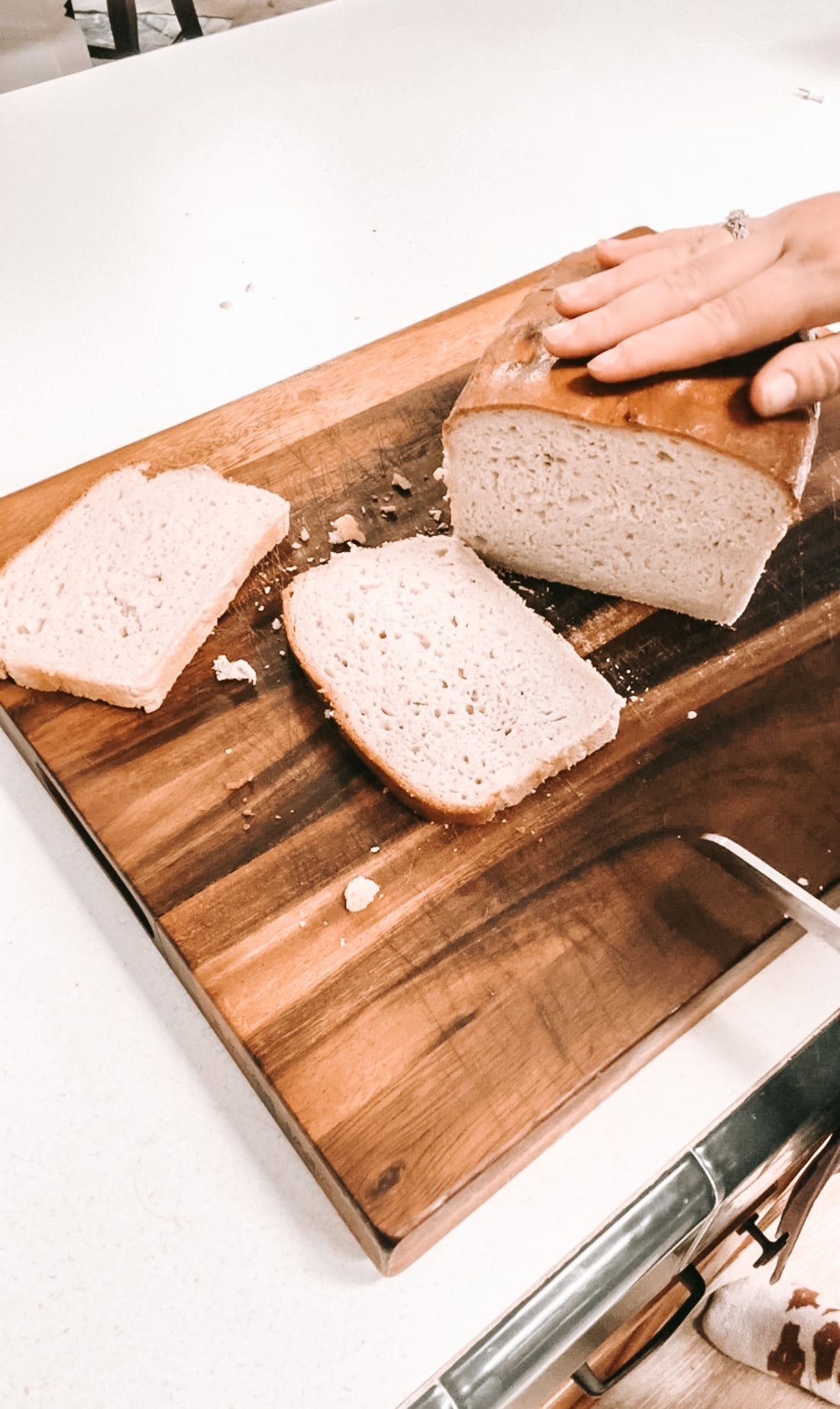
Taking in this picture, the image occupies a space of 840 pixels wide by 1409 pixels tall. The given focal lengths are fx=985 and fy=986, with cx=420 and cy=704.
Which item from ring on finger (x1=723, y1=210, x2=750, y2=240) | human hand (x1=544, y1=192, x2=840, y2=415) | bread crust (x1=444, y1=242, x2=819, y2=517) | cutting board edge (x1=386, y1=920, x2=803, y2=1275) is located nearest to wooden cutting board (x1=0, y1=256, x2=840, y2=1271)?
cutting board edge (x1=386, y1=920, x2=803, y2=1275)

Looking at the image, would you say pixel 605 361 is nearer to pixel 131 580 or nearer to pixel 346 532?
pixel 346 532

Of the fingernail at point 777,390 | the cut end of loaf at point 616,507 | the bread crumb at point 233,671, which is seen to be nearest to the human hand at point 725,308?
the fingernail at point 777,390

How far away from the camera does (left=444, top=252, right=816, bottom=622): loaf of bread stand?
1.66 meters

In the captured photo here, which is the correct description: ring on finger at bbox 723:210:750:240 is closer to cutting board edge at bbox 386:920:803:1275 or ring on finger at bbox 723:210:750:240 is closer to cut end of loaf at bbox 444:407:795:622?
cut end of loaf at bbox 444:407:795:622

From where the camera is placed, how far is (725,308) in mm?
1664

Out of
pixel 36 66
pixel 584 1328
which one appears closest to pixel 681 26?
pixel 36 66

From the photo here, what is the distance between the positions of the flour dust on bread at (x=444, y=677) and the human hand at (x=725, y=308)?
0.45 meters

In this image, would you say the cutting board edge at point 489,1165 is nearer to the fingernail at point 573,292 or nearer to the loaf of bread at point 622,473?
the loaf of bread at point 622,473

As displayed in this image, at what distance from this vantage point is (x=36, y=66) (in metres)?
3.49

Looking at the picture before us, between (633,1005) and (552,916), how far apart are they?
17cm

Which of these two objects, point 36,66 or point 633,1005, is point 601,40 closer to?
point 36,66

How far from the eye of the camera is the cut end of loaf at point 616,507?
1694 millimetres

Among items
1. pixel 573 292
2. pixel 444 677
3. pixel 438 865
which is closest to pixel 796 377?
pixel 573 292

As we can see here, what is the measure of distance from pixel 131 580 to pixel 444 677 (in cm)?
61
